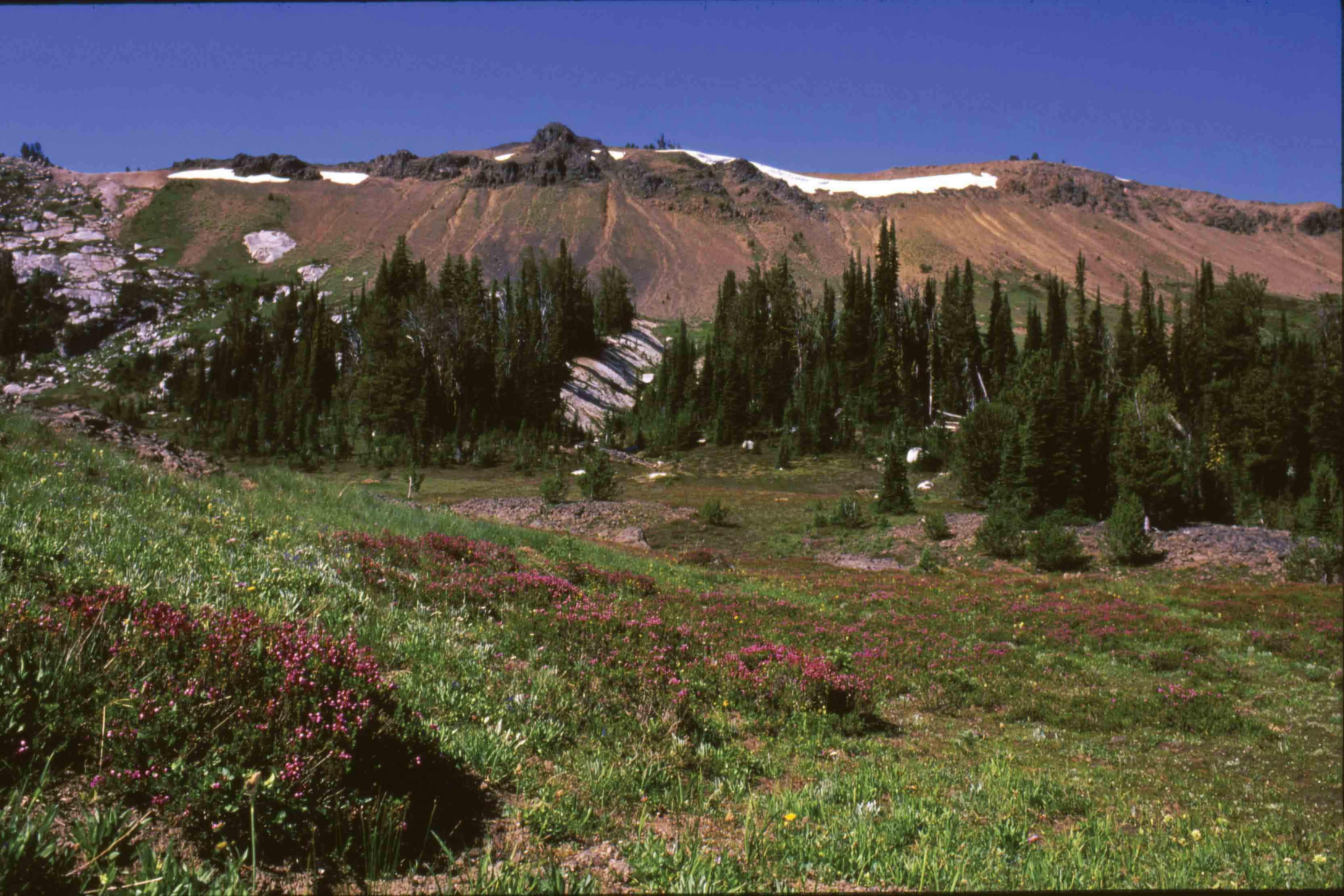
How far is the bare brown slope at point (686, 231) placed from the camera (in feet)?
504

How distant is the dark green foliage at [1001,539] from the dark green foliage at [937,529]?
184 centimetres

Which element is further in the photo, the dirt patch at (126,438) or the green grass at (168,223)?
the green grass at (168,223)

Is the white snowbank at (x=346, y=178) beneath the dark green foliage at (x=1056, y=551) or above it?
above

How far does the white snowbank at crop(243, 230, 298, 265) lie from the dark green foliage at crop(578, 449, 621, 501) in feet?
449

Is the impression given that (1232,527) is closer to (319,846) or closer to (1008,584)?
(1008,584)

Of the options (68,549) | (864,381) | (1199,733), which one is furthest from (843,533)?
(864,381)

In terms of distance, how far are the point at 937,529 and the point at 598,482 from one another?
2174 cm

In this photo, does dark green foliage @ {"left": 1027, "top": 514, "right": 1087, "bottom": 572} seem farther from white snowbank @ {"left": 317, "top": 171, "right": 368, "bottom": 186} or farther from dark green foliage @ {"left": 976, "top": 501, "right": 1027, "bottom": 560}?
white snowbank @ {"left": 317, "top": 171, "right": 368, "bottom": 186}

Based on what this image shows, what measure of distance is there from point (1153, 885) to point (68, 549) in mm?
8542

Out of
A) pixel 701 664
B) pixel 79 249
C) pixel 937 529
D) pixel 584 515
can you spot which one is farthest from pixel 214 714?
pixel 79 249

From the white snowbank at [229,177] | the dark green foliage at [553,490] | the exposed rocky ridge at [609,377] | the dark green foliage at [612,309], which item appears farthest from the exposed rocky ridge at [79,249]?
the dark green foliage at [553,490]

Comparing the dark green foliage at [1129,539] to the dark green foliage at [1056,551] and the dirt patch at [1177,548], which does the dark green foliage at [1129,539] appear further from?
the dark green foliage at [1056,551]

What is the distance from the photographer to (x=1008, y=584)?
23.2 meters

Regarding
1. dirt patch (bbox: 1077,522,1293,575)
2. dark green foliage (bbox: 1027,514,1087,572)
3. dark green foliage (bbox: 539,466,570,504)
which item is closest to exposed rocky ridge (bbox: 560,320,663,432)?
dark green foliage (bbox: 539,466,570,504)
